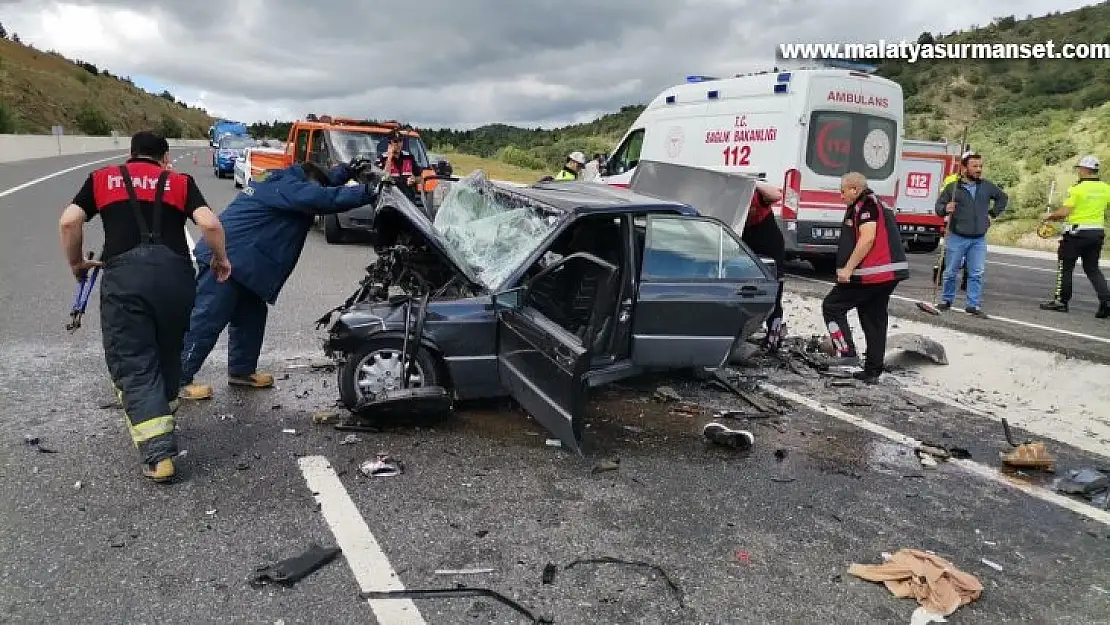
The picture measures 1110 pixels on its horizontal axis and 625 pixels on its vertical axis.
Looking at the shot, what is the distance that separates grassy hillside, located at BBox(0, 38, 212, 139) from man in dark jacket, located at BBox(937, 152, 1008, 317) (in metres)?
44.7

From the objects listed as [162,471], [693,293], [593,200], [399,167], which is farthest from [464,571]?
[399,167]

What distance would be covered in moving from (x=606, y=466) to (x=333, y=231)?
9.02 metres

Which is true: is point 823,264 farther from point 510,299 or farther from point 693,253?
point 510,299

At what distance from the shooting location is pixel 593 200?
518 cm

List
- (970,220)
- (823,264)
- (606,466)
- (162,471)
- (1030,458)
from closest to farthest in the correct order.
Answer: (162,471) → (606,466) → (1030,458) → (970,220) → (823,264)

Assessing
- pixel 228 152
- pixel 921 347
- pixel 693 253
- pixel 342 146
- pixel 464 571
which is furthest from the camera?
pixel 228 152

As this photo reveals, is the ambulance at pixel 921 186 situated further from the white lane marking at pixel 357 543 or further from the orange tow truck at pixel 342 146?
the white lane marking at pixel 357 543

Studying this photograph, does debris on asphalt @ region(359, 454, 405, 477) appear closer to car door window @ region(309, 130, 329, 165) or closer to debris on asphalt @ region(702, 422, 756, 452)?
debris on asphalt @ region(702, 422, 756, 452)

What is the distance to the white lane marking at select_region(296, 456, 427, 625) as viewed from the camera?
280 cm

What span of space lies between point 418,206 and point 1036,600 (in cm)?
408

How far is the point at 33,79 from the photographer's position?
60969 mm

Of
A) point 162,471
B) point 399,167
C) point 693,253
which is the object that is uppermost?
point 399,167

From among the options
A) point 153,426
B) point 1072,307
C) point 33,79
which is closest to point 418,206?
point 153,426

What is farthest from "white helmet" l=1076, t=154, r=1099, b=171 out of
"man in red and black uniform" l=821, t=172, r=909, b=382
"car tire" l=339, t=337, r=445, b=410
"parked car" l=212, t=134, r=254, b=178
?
"parked car" l=212, t=134, r=254, b=178
